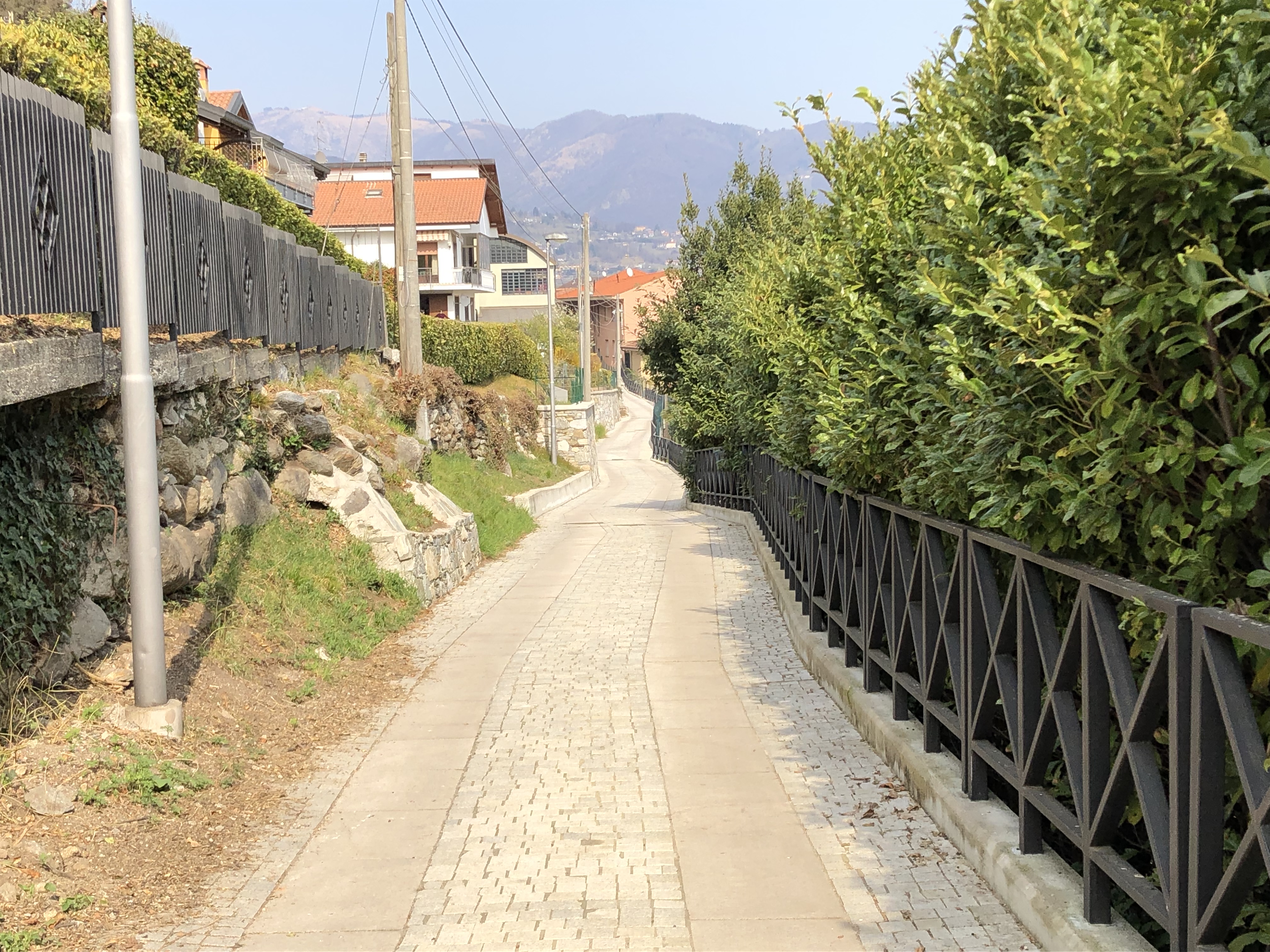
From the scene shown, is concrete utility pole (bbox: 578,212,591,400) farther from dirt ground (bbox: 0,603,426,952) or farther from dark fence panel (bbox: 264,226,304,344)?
dirt ground (bbox: 0,603,426,952)

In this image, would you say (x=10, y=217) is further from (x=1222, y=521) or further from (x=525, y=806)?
(x=1222, y=521)

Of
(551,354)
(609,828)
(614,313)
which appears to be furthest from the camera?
(614,313)

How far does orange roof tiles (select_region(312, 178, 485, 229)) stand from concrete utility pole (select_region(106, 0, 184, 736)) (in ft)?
195

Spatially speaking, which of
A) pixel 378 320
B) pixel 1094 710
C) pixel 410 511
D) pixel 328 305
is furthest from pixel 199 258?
pixel 378 320

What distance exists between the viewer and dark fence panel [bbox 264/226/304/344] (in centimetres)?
1405

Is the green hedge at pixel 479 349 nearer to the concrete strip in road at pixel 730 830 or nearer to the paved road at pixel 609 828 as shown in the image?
the paved road at pixel 609 828

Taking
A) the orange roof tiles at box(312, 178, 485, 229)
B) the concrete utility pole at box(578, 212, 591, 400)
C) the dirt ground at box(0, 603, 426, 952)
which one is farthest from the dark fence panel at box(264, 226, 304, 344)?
the orange roof tiles at box(312, 178, 485, 229)

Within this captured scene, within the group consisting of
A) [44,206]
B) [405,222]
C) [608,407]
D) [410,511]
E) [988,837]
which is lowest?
[988,837]

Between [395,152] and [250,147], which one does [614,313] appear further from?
[395,152]

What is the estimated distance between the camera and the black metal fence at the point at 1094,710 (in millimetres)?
3080

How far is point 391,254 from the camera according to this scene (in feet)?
211

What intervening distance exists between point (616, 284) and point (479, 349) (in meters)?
99.3

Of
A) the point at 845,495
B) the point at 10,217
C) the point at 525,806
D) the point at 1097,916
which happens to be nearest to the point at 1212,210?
the point at 1097,916

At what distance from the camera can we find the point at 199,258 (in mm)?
10562
